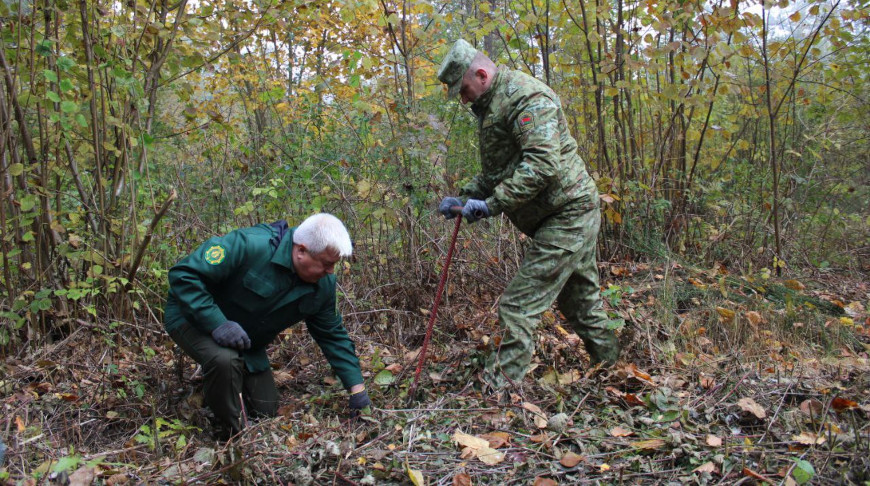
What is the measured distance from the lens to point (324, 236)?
314cm

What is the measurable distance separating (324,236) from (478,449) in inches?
51.6

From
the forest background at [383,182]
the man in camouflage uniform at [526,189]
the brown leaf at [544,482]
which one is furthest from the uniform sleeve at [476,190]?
the brown leaf at [544,482]

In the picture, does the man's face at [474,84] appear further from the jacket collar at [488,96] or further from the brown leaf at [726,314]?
the brown leaf at [726,314]

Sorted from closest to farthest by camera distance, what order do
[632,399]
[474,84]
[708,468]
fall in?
[708,468] → [632,399] → [474,84]

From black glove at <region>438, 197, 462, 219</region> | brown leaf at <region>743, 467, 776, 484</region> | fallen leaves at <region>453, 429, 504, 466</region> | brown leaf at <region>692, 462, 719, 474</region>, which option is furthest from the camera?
black glove at <region>438, 197, 462, 219</region>

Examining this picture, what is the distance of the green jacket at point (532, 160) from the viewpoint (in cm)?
323

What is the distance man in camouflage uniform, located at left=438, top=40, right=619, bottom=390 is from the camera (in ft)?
10.7

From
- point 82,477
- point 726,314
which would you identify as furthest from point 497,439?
point 726,314

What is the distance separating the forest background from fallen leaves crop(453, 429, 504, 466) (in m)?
1.13

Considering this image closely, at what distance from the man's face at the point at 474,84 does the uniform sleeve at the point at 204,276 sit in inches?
60.1

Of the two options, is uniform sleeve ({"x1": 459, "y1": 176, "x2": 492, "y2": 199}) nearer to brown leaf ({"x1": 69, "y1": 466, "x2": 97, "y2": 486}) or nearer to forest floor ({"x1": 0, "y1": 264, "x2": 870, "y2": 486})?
forest floor ({"x1": 0, "y1": 264, "x2": 870, "y2": 486})

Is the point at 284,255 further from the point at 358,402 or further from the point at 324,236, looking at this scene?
the point at 358,402

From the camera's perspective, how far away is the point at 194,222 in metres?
5.06

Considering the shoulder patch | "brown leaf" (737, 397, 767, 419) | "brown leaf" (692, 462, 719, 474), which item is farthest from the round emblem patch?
"brown leaf" (737, 397, 767, 419)
